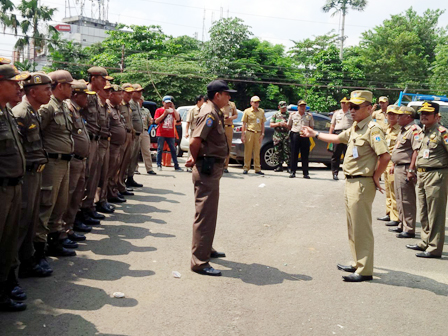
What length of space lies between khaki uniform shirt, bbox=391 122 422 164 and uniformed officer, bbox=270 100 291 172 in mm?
6250

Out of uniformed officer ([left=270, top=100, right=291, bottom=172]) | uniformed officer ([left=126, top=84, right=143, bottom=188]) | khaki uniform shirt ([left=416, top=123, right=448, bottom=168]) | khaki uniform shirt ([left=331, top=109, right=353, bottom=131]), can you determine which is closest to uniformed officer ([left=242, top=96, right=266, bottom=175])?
uniformed officer ([left=270, top=100, right=291, bottom=172])

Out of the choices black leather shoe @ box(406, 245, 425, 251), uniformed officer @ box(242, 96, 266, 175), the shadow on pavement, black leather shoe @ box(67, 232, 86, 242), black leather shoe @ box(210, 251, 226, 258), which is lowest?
black leather shoe @ box(406, 245, 425, 251)

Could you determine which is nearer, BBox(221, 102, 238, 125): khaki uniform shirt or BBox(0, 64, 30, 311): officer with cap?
BBox(0, 64, 30, 311): officer with cap

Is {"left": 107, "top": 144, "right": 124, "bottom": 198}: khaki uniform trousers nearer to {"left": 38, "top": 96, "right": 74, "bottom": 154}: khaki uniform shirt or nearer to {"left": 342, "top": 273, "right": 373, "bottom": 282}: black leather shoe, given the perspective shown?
{"left": 38, "top": 96, "right": 74, "bottom": 154}: khaki uniform shirt

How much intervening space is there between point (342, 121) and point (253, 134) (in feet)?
8.36

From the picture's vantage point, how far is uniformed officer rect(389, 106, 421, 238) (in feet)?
27.1

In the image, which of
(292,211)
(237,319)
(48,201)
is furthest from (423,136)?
(48,201)

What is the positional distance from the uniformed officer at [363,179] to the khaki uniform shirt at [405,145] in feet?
7.32

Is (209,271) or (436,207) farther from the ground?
(436,207)

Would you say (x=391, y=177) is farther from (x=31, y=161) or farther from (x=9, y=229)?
(x=9, y=229)

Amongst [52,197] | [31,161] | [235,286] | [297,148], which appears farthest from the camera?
[297,148]

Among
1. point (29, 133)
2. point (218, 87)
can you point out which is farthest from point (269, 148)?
point (29, 133)

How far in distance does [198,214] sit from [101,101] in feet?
10.4

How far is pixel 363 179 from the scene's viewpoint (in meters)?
6.04
